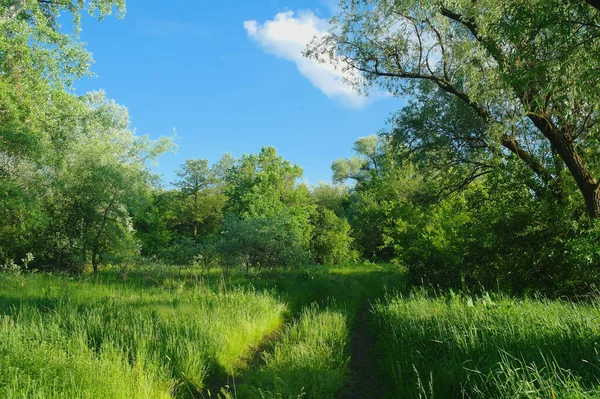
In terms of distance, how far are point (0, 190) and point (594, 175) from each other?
18701 millimetres

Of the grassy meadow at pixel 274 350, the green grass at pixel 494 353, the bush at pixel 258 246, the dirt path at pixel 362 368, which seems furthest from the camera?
the bush at pixel 258 246

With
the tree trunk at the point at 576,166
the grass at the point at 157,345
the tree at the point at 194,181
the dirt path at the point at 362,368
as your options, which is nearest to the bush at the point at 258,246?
the grass at the point at 157,345

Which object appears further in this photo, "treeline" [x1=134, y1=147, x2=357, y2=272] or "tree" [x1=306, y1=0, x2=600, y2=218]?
"treeline" [x1=134, y1=147, x2=357, y2=272]

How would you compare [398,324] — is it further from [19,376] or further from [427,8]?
[427,8]

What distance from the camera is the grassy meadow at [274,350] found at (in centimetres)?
371

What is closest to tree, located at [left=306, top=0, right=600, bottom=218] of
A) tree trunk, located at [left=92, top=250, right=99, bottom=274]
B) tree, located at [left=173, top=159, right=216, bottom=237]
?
tree trunk, located at [left=92, top=250, right=99, bottom=274]

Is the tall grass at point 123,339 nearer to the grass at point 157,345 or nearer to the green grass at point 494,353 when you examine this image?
the grass at point 157,345

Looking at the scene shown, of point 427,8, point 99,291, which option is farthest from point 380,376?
point 427,8

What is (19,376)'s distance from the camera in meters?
3.80

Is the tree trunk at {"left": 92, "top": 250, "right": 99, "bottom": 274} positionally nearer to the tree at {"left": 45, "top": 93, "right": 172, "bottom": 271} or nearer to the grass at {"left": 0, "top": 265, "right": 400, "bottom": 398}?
the tree at {"left": 45, "top": 93, "right": 172, "bottom": 271}

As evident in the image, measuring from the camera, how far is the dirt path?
5.50m

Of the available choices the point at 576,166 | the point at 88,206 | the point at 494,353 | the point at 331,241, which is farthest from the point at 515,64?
the point at 331,241

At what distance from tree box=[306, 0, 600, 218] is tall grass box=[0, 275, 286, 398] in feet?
25.1

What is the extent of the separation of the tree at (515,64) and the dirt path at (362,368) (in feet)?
19.9
